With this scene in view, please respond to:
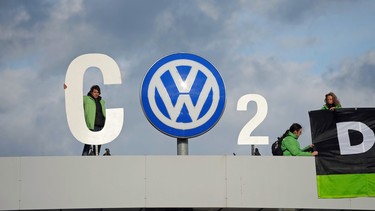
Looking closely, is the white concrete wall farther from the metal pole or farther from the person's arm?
the metal pole

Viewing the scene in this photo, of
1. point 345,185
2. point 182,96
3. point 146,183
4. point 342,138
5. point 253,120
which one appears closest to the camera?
point 146,183

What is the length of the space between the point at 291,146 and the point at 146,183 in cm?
341

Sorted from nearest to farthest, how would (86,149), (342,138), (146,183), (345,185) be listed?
(146,183) → (345,185) → (86,149) → (342,138)

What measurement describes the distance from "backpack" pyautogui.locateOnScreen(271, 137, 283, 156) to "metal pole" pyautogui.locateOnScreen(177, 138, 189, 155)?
1988mm

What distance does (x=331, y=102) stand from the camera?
2297 cm

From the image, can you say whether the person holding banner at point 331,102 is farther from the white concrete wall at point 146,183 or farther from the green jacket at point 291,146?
the white concrete wall at point 146,183

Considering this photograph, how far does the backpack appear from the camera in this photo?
22.3 meters

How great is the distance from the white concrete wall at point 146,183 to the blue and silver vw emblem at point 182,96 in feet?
4.42

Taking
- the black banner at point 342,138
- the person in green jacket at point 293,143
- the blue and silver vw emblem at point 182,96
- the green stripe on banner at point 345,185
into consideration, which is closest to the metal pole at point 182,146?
the blue and silver vw emblem at point 182,96

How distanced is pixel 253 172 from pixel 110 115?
11.5 ft

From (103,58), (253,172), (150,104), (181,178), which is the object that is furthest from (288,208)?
(103,58)

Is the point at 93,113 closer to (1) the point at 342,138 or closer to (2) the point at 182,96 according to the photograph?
(2) the point at 182,96

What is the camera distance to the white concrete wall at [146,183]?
20797mm

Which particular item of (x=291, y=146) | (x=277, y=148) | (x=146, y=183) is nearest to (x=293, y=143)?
(x=291, y=146)
